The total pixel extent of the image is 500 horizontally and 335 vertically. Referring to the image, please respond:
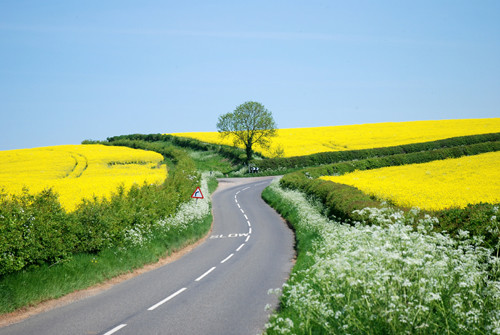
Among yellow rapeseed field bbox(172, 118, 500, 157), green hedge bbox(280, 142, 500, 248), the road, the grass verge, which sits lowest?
the road

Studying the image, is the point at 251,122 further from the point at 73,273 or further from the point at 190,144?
the point at 73,273

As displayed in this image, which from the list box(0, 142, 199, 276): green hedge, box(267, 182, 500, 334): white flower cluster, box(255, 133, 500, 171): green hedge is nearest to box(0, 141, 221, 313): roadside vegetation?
box(0, 142, 199, 276): green hedge

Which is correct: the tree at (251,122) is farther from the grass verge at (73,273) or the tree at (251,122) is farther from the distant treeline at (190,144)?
the grass verge at (73,273)

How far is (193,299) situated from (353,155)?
192ft

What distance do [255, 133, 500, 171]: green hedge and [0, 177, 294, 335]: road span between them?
43.6m

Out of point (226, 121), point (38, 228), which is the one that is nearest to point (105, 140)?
point (226, 121)

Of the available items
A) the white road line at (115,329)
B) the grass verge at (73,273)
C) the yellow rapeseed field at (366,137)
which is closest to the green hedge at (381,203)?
the white road line at (115,329)

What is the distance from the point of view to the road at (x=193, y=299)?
1027 cm

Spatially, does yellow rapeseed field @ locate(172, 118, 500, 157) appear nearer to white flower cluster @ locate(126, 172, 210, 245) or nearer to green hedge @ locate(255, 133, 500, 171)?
green hedge @ locate(255, 133, 500, 171)

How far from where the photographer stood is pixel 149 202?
2158cm

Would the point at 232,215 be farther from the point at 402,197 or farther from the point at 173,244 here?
the point at 402,197

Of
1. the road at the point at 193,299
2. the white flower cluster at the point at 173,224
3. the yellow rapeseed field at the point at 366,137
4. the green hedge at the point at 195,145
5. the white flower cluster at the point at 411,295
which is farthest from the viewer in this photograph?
the yellow rapeseed field at the point at 366,137

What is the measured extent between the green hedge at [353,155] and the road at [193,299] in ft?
143

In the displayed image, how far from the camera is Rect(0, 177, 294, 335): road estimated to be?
1027 centimetres
